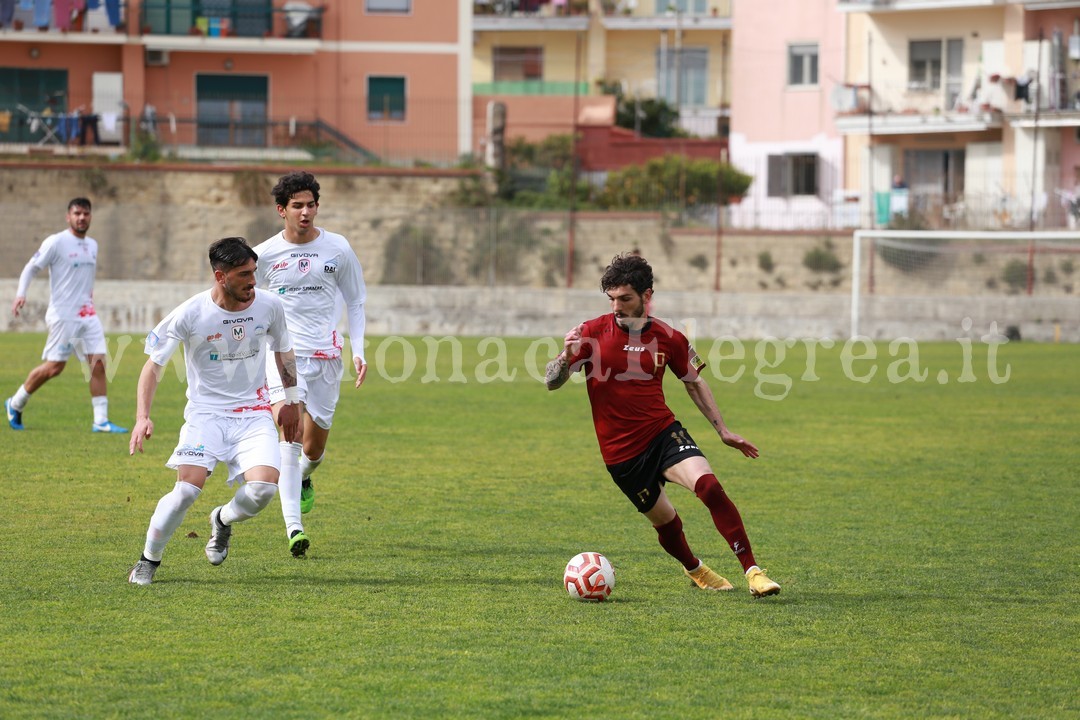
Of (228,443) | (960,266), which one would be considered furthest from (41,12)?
(228,443)

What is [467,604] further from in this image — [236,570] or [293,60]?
[293,60]

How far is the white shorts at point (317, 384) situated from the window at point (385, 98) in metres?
35.2

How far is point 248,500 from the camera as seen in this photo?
749 centimetres

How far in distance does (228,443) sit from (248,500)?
12.7 inches

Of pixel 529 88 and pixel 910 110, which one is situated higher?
pixel 529 88

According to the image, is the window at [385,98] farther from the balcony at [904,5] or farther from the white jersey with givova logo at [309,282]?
the white jersey with givova logo at [309,282]

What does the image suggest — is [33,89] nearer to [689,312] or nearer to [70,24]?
[70,24]

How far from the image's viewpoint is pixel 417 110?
44031 mm

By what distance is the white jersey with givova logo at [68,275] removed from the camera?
14.3 meters

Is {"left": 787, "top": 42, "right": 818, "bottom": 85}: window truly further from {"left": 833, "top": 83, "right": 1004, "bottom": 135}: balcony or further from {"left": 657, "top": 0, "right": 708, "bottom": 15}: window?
{"left": 657, "top": 0, "right": 708, "bottom": 15}: window

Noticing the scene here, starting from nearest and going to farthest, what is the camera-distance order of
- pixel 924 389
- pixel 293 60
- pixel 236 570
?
pixel 236 570 < pixel 924 389 < pixel 293 60

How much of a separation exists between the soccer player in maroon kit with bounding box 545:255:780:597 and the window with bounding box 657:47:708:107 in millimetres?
48172

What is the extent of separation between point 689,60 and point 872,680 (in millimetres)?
50841

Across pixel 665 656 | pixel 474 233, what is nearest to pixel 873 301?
pixel 474 233
